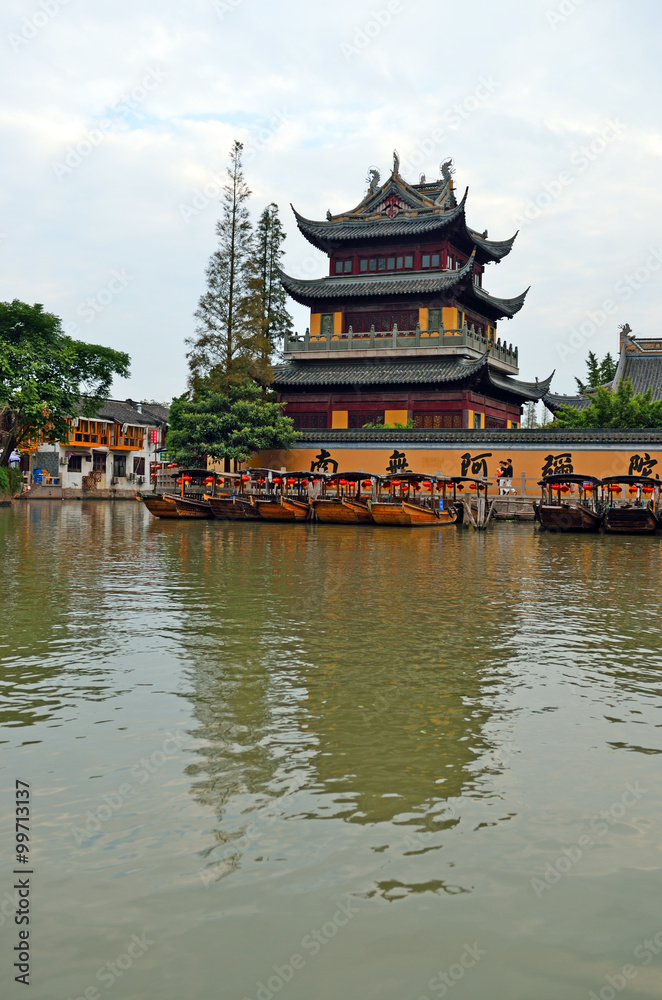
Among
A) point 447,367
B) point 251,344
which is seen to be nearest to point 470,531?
point 447,367

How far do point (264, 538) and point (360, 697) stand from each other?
20.1 metres

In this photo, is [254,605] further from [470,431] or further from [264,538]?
[470,431]

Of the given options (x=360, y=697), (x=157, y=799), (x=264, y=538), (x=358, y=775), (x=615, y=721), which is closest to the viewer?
(x=157, y=799)

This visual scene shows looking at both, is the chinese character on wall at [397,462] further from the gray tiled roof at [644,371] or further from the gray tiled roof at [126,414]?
the gray tiled roof at [126,414]

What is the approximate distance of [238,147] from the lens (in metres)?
47.4

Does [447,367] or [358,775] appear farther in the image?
[447,367]

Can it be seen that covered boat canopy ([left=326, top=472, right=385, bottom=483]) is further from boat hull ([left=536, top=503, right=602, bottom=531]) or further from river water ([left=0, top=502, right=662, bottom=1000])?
river water ([left=0, top=502, right=662, bottom=1000])

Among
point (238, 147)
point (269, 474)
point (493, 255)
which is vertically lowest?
point (269, 474)

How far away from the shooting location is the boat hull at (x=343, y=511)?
3647 cm

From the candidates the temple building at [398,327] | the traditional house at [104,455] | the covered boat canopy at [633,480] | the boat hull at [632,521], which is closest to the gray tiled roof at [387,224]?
the temple building at [398,327]

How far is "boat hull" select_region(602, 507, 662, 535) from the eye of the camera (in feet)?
108

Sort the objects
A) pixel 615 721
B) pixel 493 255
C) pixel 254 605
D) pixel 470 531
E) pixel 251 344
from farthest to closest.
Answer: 1. pixel 493 255
2. pixel 251 344
3. pixel 470 531
4. pixel 254 605
5. pixel 615 721

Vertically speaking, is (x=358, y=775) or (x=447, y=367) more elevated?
(x=447, y=367)

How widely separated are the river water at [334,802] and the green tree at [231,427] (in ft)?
98.9
